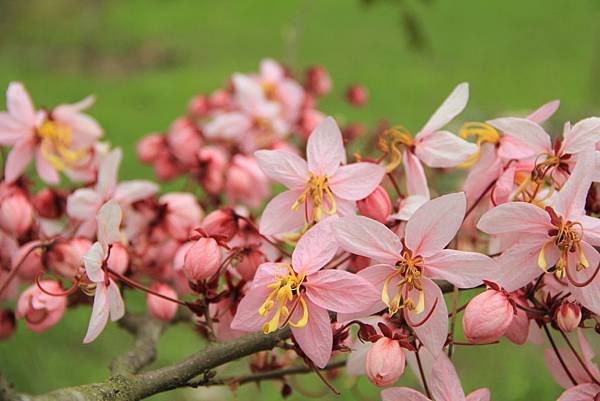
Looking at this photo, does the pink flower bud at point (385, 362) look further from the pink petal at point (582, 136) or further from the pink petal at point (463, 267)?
the pink petal at point (582, 136)

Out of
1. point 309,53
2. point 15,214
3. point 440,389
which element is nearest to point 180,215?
point 15,214

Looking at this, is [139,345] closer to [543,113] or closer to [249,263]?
[249,263]

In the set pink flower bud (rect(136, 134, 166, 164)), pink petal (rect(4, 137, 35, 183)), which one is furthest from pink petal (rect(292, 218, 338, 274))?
pink flower bud (rect(136, 134, 166, 164))

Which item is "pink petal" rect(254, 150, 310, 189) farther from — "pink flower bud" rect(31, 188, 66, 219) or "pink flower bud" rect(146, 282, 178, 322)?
"pink flower bud" rect(31, 188, 66, 219)

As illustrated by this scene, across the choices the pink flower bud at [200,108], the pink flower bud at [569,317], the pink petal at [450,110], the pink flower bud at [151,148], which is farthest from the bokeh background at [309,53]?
the pink flower bud at [569,317]

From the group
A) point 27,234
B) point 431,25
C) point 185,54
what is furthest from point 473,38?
point 27,234

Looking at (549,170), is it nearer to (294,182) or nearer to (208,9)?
(294,182)
